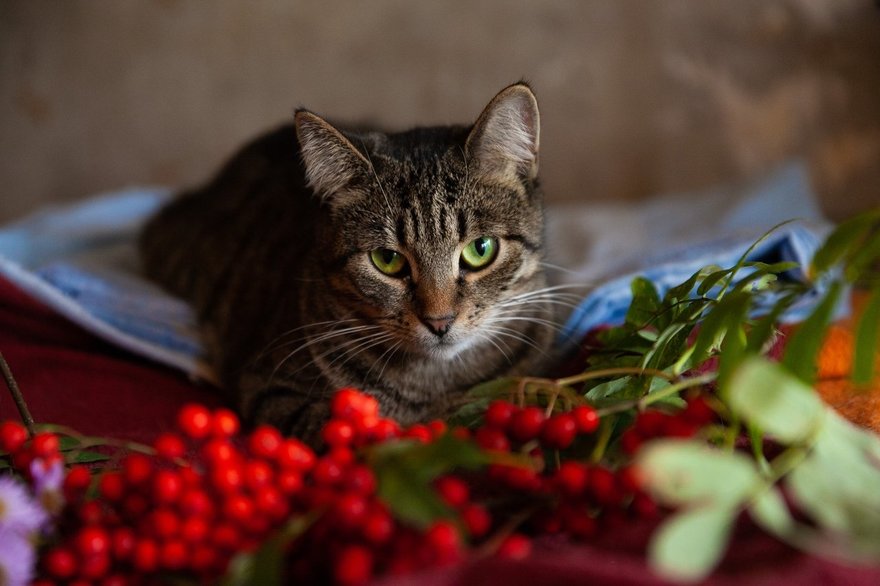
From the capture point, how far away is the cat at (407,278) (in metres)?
1.12

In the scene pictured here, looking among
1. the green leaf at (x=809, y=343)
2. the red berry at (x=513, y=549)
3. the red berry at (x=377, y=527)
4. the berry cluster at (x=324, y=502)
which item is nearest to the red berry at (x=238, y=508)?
the berry cluster at (x=324, y=502)

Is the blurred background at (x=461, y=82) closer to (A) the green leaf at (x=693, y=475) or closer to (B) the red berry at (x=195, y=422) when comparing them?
(B) the red berry at (x=195, y=422)

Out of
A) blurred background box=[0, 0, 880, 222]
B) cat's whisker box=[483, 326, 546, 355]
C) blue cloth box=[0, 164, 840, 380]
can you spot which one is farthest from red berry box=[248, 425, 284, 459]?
blurred background box=[0, 0, 880, 222]

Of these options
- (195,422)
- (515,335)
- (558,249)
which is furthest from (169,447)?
(558,249)

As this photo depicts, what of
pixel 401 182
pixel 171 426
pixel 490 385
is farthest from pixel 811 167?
pixel 171 426

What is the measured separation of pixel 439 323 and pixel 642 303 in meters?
0.29

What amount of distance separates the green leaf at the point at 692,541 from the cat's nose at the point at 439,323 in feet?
1.97

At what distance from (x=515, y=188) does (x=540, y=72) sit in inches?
50.4

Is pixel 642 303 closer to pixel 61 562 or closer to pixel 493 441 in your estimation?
pixel 493 441

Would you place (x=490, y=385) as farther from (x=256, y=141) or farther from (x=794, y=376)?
(x=256, y=141)

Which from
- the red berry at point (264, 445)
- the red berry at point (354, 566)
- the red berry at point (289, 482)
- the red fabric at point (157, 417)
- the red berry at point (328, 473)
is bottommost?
the red fabric at point (157, 417)

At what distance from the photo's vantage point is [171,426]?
4.07 feet

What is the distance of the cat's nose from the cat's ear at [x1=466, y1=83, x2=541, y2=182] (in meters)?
0.25

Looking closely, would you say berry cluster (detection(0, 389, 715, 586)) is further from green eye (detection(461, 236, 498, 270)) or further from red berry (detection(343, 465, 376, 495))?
green eye (detection(461, 236, 498, 270))
